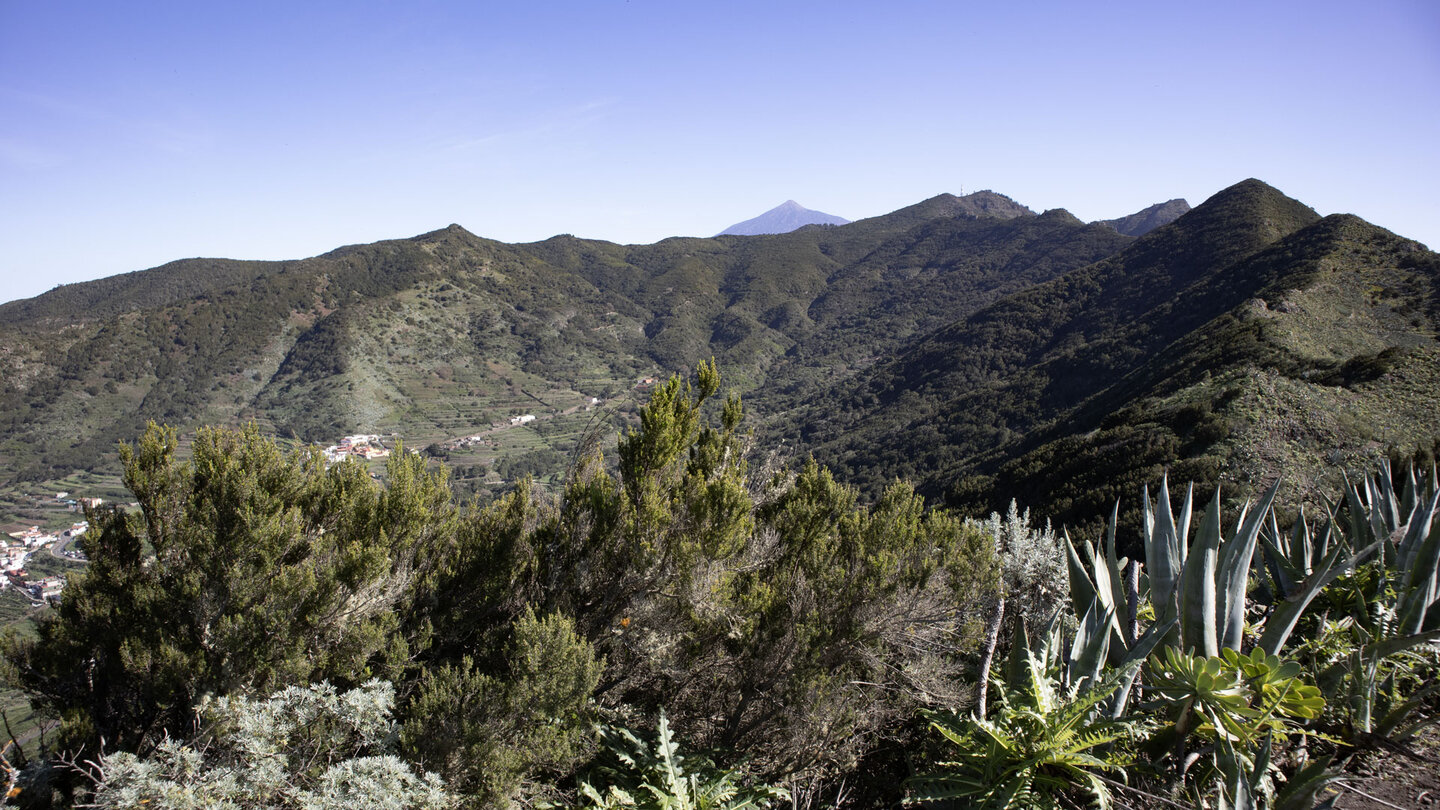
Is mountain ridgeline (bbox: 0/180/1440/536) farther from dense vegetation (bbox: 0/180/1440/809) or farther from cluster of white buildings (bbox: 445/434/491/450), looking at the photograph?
dense vegetation (bbox: 0/180/1440/809)

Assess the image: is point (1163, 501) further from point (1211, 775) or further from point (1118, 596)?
point (1211, 775)

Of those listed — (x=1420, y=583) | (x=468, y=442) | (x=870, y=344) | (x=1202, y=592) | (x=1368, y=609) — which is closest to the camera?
(x=1202, y=592)

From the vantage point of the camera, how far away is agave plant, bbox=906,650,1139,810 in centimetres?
242

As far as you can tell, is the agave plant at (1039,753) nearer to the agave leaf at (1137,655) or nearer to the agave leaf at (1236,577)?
the agave leaf at (1137,655)

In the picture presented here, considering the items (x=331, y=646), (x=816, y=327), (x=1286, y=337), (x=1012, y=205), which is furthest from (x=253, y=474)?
(x=1012, y=205)

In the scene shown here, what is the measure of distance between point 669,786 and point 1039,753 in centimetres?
222

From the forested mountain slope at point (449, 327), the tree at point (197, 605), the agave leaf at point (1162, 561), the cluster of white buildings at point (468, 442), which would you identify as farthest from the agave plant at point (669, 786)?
the forested mountain slope at point (449, 327)

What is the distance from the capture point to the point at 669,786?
3.76 meters

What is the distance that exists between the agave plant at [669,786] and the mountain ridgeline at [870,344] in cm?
592

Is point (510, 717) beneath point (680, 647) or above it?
above

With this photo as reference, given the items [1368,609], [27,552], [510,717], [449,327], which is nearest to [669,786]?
[510,717]

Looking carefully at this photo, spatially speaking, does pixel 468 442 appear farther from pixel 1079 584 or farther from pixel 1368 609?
pixel 1368 609

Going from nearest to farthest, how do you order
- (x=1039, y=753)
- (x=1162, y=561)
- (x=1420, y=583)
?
(x=1039, y=753), (x=1162, y=561), (x=1420, y=583)

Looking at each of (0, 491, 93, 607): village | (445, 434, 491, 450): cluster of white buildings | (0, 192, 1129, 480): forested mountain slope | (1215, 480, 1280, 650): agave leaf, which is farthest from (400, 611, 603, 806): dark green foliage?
(0, 192, 1129, 480): forested mountain slope
